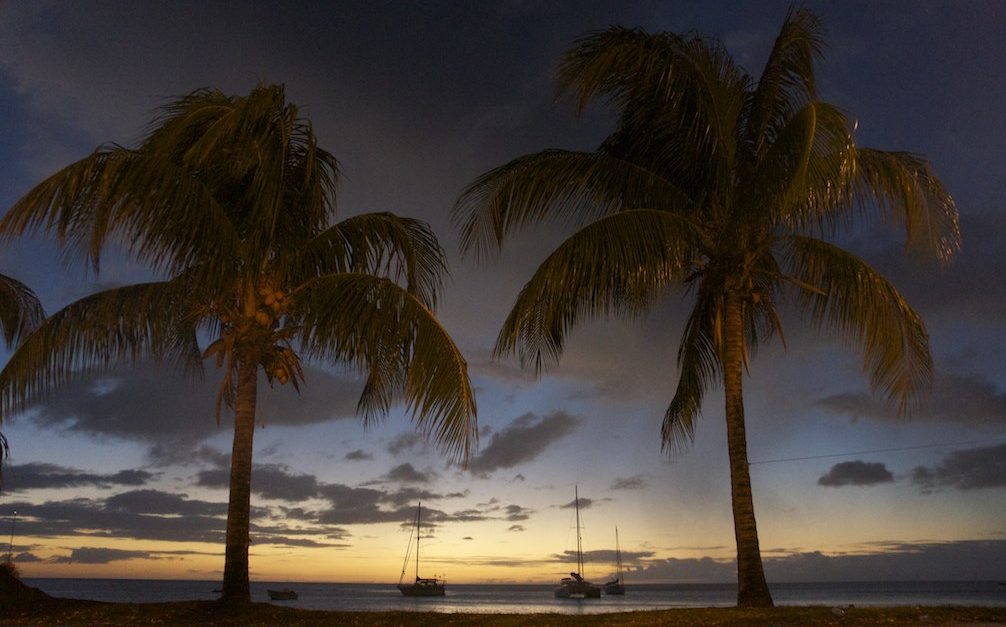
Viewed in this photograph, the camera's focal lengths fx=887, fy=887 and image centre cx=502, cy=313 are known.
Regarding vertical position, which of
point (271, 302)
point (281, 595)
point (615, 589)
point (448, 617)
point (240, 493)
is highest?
point (271, 302)

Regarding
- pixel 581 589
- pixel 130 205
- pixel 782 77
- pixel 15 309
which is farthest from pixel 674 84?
pixel 581 589

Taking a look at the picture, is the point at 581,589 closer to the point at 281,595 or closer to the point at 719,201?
the point at 281,595

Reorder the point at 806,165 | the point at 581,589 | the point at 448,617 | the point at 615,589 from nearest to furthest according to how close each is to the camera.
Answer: the point at 806,165 < the point at 448,617 < the point at 581,589 < the point at 615,589

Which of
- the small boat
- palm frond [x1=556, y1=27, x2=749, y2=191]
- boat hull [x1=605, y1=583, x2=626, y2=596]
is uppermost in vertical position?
palm frond [x1=556, y1=27, x2=749, y2=191]

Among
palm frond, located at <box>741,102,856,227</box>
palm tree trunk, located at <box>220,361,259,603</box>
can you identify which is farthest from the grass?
palm frond, located at <box>741,102,856,227</box>

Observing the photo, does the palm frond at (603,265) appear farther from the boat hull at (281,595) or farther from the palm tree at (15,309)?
the boat hull at (281,595)

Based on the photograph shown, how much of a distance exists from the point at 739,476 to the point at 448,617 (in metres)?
4.80

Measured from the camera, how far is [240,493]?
13461mm

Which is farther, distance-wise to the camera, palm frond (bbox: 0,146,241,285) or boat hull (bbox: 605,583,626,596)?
boat hull (bbox: 605,583,626,596)

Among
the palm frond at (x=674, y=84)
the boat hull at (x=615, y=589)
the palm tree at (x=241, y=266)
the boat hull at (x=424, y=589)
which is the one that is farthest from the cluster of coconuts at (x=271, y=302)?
the boat hull at (x=615, y=589)

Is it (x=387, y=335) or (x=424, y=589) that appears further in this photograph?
(x=424, y=589)

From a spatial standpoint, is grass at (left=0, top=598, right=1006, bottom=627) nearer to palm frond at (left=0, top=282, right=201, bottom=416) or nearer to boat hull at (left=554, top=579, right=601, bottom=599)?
palm frond at (left=0, top=282, right=201, bottom=416)

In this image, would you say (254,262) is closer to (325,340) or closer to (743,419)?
(325,340)

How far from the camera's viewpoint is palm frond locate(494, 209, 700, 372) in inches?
513
